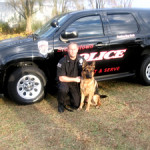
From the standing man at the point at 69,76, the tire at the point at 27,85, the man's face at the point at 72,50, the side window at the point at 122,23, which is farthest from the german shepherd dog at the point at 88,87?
the side window at the point at 122,23

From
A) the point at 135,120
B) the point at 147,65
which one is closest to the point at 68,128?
the point at 135,120

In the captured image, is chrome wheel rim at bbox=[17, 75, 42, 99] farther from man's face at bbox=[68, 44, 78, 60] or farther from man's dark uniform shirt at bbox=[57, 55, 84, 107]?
man's face at bbox=[68, 44, 78, 60]

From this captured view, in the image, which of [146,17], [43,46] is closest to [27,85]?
[43,46]

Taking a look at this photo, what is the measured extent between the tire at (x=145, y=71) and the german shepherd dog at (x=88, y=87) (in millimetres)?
1540

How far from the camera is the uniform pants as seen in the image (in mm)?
3859

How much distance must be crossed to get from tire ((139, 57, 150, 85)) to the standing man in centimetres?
177

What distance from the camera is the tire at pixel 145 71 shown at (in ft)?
16.0

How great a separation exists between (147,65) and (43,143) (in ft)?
10.6

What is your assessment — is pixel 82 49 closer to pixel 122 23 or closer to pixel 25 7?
pixel 122 23

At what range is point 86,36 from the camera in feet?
14.0

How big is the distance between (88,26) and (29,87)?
173 cm

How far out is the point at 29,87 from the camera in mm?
4055

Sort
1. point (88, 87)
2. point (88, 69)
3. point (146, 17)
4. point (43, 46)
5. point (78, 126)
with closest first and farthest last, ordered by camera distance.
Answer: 1. point (78, 126)
2. point (88, 69)
3. point (88, 87)
4. point (43, 46)
5. point (146, 17)

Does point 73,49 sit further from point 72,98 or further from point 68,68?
point 72,98
